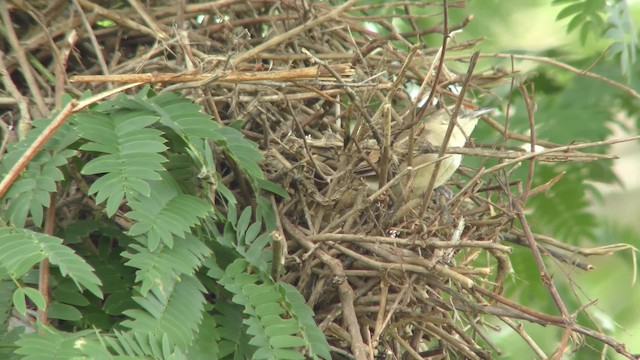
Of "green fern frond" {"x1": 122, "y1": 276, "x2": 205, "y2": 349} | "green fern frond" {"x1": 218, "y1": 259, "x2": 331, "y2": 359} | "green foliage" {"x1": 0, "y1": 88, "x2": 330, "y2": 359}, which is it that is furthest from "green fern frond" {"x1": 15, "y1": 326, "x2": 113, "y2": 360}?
"green fern frond" {"x1": 218, "y1": 259, "x2": 331, "y2": 359}

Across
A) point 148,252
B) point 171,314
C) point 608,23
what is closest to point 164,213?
point 148,252

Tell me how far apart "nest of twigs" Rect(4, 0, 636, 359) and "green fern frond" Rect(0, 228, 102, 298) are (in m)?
0.45

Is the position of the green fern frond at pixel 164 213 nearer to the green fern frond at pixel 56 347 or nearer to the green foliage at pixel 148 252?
the green foliage at pixel 148 252

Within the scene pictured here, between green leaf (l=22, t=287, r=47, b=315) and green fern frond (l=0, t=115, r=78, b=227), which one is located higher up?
green fern frond (l=0, t=115, r=78, b=227)

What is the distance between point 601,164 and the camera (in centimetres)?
315

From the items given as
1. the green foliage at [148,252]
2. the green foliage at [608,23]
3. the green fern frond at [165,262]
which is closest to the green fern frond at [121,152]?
the green foliage at [148,252]

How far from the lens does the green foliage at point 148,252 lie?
1.63m

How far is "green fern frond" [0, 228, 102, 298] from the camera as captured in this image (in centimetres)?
158

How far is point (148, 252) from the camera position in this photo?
172cm

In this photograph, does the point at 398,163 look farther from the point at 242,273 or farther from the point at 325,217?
the point at 242,273

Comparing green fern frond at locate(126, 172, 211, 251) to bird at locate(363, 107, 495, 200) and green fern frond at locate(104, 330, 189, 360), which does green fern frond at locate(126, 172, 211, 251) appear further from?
bird at locate(363, 107, 495, 200)

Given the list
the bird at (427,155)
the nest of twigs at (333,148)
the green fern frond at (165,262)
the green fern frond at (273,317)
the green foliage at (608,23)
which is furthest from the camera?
the green foliage at (608,23)

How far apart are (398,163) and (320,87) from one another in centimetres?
28

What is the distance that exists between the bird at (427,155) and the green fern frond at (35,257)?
80 centimetres
